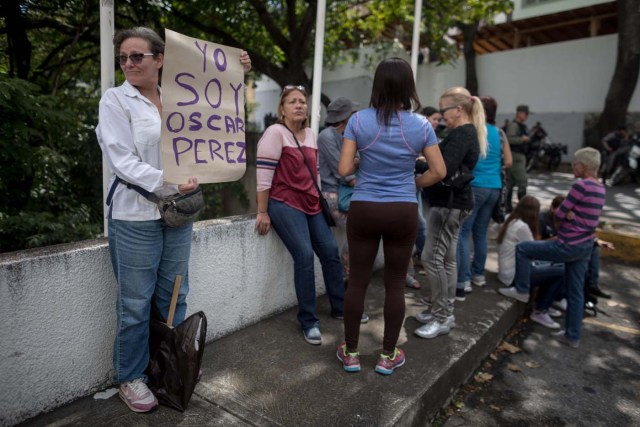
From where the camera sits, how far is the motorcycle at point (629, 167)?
11.0 metres

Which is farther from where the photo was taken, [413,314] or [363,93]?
[363,93]

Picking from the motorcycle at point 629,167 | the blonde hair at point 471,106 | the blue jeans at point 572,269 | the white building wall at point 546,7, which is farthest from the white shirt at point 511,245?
the white building wall at point 546,7

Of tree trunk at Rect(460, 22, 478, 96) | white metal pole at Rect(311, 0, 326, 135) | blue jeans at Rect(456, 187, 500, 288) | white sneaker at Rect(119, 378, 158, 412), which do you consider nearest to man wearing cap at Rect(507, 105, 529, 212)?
blue jeans at Rect(456, 187, 500, 288)

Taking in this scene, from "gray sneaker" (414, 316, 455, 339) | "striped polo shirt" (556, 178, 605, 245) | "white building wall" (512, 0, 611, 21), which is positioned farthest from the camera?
"white building wall" (512, 0, 611, 21)

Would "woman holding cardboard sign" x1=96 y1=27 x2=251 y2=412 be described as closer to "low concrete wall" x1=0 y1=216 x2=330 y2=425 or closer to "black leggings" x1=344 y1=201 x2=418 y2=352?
"low concrete wall" x1=0 y1=216 x2=330 y2=425

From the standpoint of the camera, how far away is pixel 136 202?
2.16m

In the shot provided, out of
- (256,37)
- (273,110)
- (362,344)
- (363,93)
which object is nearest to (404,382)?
(362,344)

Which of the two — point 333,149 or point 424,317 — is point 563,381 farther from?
point 333,149

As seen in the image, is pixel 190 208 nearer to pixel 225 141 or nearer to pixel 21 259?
pixel 225 141

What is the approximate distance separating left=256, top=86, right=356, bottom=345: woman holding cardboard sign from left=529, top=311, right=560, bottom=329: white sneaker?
7.25ft

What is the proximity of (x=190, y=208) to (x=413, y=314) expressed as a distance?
2.18 m

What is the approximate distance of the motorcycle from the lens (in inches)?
435

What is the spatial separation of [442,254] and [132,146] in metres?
2.15

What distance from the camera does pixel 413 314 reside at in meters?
3.71
